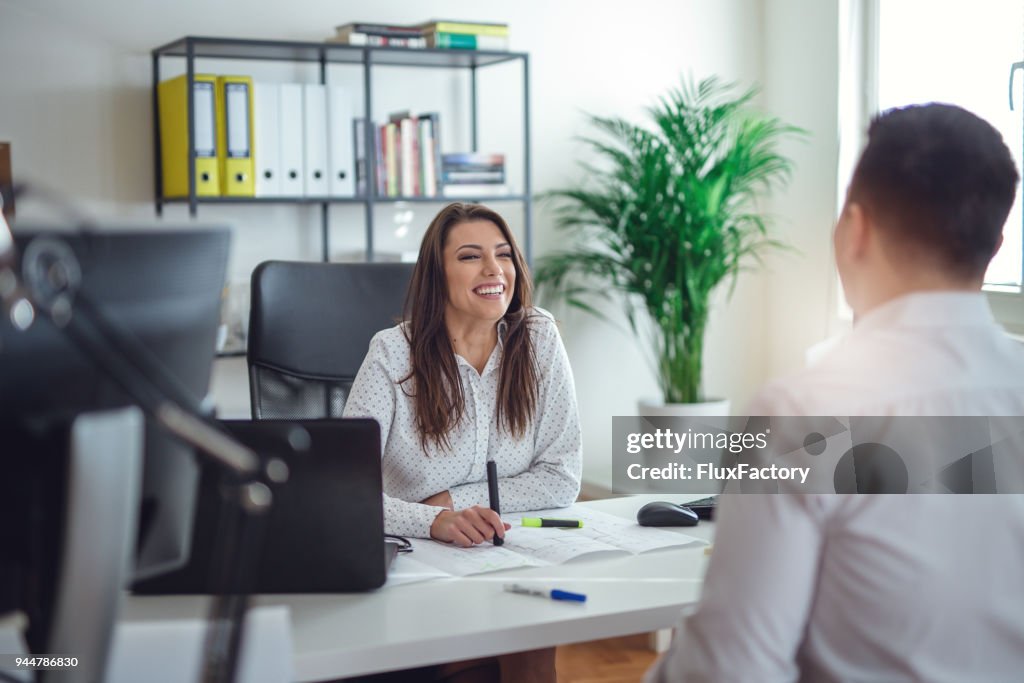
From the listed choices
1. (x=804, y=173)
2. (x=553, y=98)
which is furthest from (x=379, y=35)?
(x=804, y=173)

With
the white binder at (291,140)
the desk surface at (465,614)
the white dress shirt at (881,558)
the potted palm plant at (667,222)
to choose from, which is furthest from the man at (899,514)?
the potted palm plant at (667,222)

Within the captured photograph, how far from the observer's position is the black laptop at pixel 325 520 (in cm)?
146

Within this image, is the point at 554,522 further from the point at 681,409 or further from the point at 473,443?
the point at 681,409

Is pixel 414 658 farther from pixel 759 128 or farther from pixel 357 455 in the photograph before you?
pixel 759 128

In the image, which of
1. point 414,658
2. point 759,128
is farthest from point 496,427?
point 759,128

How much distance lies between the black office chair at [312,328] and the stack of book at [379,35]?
1.40 metres

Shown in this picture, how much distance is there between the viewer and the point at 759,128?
3910 mm

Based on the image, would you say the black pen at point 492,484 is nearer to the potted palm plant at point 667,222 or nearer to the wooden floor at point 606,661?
the wooden floor at point 606,661

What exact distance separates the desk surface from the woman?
476mm

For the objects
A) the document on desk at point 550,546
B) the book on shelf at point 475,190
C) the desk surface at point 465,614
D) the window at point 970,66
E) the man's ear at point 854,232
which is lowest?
the desk surface at point 465,614

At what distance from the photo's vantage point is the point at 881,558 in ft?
3.22

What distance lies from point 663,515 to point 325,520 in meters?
0.59

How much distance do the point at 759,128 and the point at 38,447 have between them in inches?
133

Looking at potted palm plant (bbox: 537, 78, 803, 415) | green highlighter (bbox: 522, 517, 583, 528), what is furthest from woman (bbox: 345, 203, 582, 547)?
potted palm plant (bbox: 537, 78, 803, 415)
